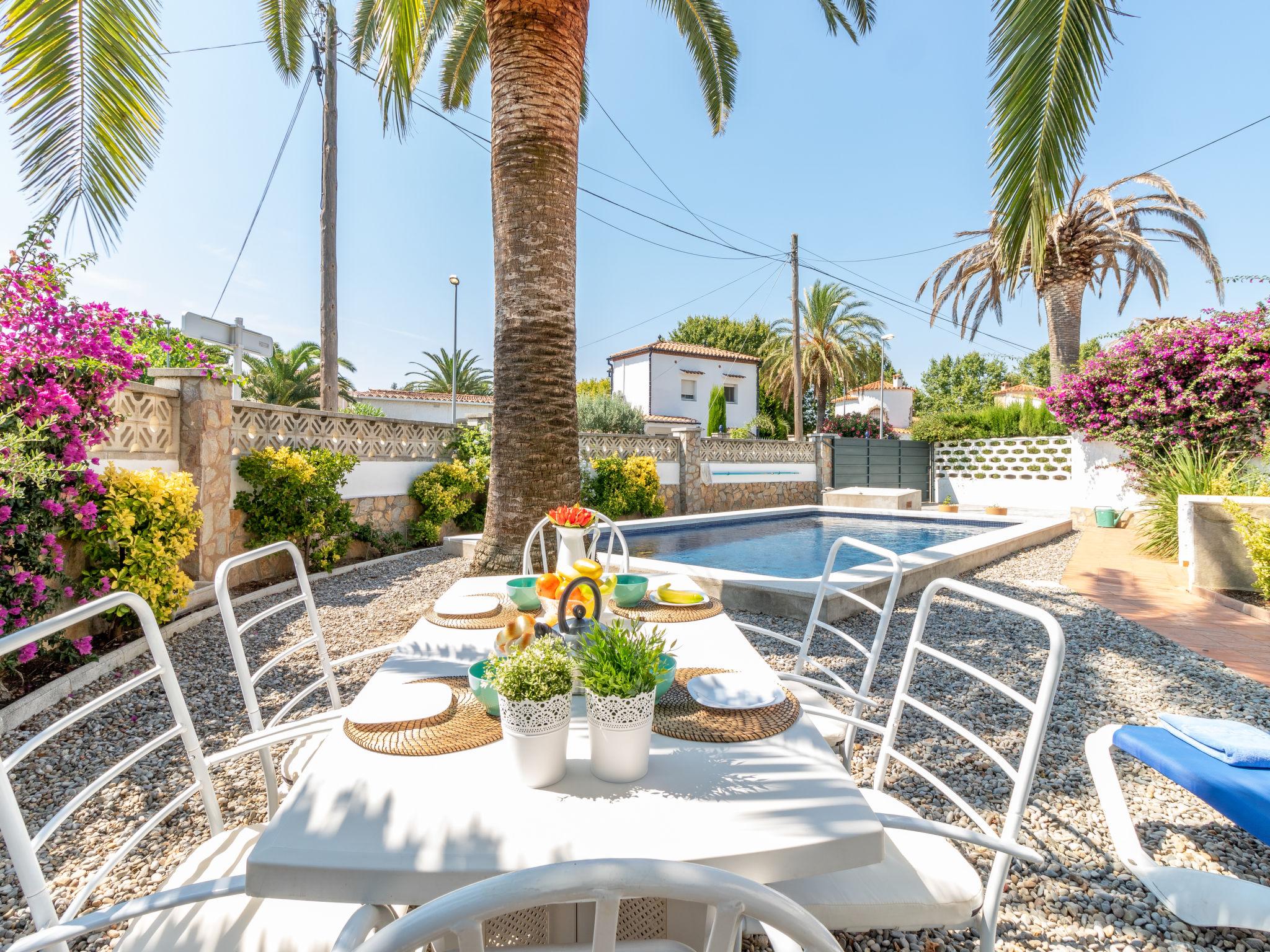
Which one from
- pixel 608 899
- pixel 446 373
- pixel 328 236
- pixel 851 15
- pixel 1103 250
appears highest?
pixel 851 15

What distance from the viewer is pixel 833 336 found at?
81.3ft

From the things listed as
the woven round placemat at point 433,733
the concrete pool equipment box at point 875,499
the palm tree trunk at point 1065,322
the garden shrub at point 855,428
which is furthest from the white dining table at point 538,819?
the garden shrub at point 855,428

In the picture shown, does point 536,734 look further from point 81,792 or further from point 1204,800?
point 1204,800

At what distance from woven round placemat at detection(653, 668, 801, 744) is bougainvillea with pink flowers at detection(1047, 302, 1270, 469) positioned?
11.1 metres

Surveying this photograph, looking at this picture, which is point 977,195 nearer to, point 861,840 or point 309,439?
point 861,840

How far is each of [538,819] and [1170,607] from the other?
241 inches

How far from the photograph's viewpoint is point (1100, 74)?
314 centimetres

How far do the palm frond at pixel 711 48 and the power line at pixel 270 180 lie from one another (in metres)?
6.48

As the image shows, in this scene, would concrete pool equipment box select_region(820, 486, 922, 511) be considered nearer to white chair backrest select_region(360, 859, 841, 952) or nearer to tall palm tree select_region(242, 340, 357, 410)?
white chair backrest select_region(360, 859, 841, 952)

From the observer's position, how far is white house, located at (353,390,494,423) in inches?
1037

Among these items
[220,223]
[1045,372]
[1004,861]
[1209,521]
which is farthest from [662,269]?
[1045,372]

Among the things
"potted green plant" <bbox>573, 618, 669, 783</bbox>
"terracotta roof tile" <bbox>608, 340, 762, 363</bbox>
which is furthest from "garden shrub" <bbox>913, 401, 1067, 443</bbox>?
"potted green plant" <bbox>573, 618, 669, 783</bbox>

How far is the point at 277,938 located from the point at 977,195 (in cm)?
470

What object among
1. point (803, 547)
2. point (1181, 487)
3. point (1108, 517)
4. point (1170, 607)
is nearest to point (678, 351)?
point (1108, 517)
